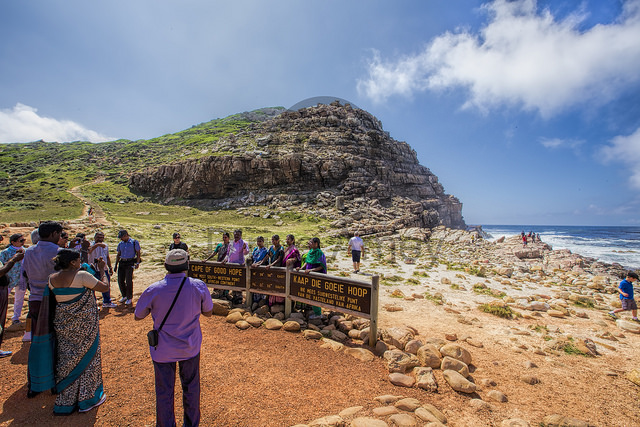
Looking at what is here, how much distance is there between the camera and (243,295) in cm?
884

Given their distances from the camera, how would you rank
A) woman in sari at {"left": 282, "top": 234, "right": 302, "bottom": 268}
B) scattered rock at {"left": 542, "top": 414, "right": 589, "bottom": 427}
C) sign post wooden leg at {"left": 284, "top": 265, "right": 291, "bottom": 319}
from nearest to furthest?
1. scattered rock at {"left": 542, "top": 414, "right": 589, "bottom": 427}
2. sign post wooden leg at {"left": 284, "top": 265, "right": 291, "bottom": 319}
3. woman in sari at {"left": 282, "top": 234, "right": 302, "bottom": 268}

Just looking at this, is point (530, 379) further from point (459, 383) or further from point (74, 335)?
point (74, 335)

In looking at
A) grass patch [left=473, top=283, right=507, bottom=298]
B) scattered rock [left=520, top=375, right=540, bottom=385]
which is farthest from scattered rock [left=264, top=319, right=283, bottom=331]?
grass patch [left=473, top=283, right=507, bottom=298]

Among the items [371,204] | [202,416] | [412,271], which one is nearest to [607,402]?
[202,416]

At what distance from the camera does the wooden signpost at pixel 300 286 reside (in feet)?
19.9

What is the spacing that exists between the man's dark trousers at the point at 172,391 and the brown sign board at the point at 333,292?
3558 mm

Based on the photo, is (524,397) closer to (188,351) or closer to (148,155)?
(188,351)

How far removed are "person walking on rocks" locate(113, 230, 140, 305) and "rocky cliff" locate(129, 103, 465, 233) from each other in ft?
99.1

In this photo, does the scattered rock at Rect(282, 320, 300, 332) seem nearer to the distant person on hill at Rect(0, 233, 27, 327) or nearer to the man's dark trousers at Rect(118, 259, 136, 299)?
the man's dark trousers at Rect(118, 259, 136, 299)

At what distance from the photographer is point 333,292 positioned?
6484mm

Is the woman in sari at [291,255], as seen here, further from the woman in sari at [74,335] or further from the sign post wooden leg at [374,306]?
the woman in sari at [74,335]

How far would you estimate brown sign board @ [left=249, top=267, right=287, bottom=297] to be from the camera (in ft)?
24.6

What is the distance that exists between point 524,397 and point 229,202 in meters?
49.2

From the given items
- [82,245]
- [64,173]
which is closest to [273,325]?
[82,245]
